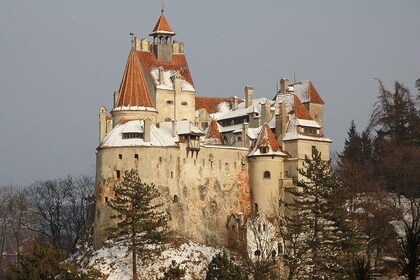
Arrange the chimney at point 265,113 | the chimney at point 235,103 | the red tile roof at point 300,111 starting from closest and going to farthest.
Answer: the red tile roof at point 300,111 < the chimney at point 265,113 < the chimney at point 235,103

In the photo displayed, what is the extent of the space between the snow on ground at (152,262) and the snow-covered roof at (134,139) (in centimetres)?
892

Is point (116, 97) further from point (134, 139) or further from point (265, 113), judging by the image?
point (265, 113)

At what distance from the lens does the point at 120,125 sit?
222ft

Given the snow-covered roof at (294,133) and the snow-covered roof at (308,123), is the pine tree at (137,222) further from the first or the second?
the snow-covered roof at (308,123)

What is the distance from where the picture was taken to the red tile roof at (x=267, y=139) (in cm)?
7056

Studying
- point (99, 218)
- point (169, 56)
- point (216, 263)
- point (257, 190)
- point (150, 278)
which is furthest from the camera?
point (169, 56)

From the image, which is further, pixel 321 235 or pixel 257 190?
pixel 257 190

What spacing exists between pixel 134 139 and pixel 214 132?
11.3m

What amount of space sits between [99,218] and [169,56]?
20754mm

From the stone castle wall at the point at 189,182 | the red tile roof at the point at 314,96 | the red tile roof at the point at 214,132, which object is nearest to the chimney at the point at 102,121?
the stone castle wall at the point at 189,182

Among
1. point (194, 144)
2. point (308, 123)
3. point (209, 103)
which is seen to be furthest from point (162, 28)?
point (308, 123)

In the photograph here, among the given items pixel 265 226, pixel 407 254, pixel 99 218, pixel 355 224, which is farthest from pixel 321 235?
pixel 407 254

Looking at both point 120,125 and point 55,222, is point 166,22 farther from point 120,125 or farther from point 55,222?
point 55,222

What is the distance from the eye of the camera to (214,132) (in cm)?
7450
